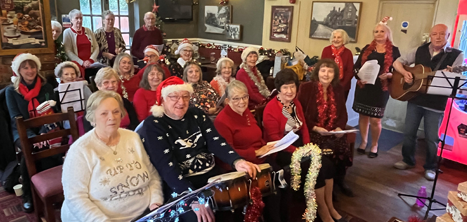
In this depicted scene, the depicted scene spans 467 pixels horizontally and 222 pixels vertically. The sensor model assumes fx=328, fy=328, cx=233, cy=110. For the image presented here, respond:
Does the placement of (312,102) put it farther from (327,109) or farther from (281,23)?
(281,23)

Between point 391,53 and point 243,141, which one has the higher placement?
point 391,53

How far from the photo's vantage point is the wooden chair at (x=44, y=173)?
205 cm

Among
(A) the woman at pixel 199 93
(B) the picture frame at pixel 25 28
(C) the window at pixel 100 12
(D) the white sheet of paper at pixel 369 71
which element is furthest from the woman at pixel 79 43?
(D) the white sheet of paper at pixel 369 71

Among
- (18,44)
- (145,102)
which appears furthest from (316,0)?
(18,44)

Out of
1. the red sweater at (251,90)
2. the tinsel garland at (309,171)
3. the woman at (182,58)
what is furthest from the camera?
the woman at (182,58)

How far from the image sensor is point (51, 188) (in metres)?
2.05

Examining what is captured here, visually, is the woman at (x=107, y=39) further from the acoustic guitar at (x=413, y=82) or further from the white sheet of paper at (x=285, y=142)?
the acoustic guitar at (x=413, y=82)

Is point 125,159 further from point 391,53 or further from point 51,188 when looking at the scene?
point 391,53

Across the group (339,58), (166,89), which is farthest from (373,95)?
(166,89)

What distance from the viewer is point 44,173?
7.23 ft

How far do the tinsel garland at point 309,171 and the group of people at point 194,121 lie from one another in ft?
0.51

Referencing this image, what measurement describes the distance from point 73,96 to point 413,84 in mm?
3181

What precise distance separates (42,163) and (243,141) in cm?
155

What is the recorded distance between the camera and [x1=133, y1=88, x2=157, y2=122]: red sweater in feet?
9.14
